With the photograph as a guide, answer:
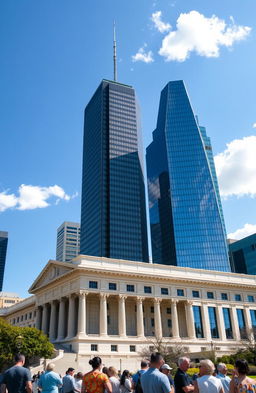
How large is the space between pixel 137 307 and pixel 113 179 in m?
97.1

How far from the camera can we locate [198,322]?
69.1 m

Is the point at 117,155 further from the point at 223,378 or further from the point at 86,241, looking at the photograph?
the point at 223,378

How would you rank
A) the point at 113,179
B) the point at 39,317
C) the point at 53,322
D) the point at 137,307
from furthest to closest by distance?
the point at 113,179 → the point at 39,317 → the point at 53,322 → the point at 137,307

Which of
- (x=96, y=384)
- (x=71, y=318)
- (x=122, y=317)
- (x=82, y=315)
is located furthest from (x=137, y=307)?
(x=96, y=384)

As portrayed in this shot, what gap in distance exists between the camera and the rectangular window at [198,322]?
6819 cm

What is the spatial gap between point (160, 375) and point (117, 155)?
15623 cm

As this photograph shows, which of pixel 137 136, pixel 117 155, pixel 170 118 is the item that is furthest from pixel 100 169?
pixel 170 118

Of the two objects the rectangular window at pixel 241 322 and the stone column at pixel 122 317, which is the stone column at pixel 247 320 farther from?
the stone column at pixel 122 317

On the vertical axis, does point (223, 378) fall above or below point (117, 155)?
below

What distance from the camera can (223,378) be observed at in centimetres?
1182

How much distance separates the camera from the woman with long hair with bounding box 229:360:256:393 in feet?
27.8

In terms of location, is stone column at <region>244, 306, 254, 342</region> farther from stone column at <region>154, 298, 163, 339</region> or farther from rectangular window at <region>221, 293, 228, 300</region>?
A: stone column at <region>154, 298, 163, 339</region>

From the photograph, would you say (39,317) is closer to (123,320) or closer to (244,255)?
(123,320)

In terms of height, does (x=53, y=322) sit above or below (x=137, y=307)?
below
